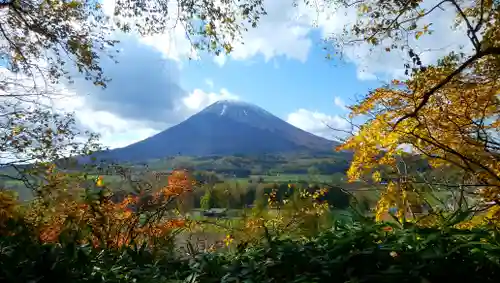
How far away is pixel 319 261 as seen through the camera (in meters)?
1.94

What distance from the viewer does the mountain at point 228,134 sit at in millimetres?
70938

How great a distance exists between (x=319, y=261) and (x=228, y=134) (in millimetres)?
97405

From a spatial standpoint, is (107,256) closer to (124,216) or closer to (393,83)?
(124,216)

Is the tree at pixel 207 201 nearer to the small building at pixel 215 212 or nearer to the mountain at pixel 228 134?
the small building at pixel 215 212

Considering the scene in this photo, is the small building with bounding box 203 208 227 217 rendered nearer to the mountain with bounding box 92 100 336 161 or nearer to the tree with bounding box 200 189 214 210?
the tree with bounding box 200 189 214 210

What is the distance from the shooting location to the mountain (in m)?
70.9

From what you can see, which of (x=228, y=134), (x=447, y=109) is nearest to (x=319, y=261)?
Result: (x=447, y=109)

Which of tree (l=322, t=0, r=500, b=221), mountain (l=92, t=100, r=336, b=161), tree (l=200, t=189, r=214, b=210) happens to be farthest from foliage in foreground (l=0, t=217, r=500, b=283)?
mountain (l=92, t=100, r=336, b=161)

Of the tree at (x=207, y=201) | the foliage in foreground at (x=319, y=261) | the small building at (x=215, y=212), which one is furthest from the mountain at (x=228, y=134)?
the foliage in foreground at (x=319, y=261)

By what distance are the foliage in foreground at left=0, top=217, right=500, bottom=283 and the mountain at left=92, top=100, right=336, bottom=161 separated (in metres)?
58.5

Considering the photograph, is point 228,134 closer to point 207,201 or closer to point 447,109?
point 207,201

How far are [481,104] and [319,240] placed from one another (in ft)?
10.2

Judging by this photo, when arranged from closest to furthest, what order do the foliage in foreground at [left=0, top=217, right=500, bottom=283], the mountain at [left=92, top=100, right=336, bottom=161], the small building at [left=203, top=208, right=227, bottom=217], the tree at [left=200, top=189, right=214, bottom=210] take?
the foliage in foreground at [left=0, top=217, right=500, bottom=283]
the small building at [left=203, top=208, right=227, bottom=217]
the tree at [left=200, top=189, right=214, bottom=210]
the mountain at [left=92, top=100, right=336, bottom=161]

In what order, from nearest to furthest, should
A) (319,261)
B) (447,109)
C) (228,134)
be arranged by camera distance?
(319,261)
(447,109)
(228,134)
